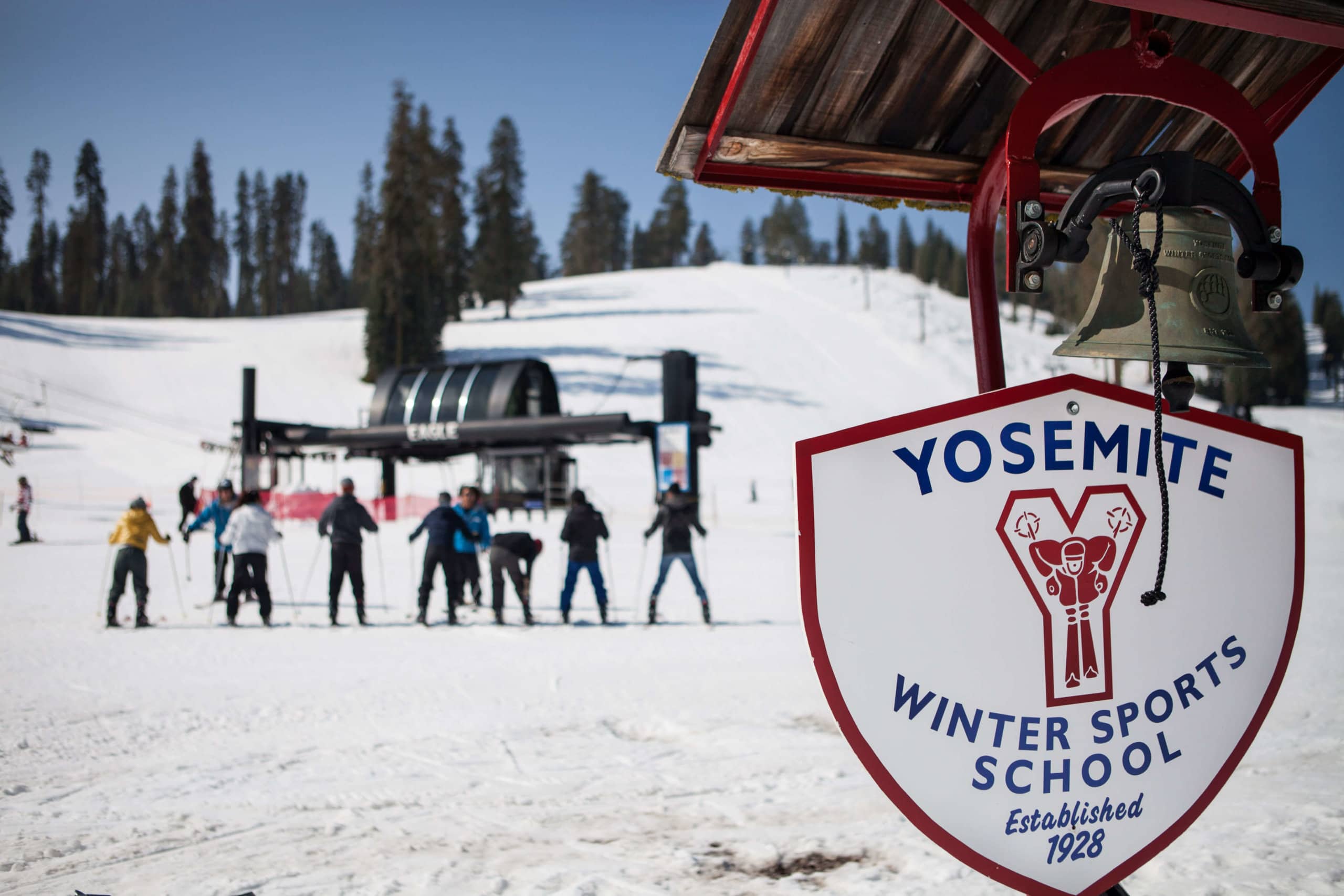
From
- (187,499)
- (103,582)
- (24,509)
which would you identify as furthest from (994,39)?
(24,509)

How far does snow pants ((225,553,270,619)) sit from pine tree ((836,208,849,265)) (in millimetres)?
124540

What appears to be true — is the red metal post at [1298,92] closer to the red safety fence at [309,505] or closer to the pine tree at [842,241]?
the red safety fence at [309,505]

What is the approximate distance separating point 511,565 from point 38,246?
90.0 metres

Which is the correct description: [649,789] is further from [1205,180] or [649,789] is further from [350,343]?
[350,343]

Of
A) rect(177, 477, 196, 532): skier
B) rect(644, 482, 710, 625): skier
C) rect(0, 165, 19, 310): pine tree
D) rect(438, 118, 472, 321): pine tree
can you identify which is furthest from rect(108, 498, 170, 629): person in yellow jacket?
rect(0, 165, 19, 310): pine tree

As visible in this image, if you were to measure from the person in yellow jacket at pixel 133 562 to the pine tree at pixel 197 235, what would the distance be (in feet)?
274

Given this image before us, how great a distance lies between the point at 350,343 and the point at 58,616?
50.0m

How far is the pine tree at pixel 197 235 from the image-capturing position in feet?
273

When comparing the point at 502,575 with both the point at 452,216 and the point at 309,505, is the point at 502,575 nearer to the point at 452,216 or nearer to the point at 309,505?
the point at 309,505

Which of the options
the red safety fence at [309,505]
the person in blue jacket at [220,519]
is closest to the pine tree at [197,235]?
the red safety fence at [309,505]

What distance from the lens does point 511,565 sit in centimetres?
1117

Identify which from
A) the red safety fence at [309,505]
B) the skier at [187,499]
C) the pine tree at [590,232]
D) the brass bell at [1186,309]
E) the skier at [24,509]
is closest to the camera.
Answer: the brass bell at [1186,309]

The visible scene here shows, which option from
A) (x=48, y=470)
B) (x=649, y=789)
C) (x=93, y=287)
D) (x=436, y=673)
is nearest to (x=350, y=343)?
(x=48, y=470)

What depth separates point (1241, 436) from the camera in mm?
2131
